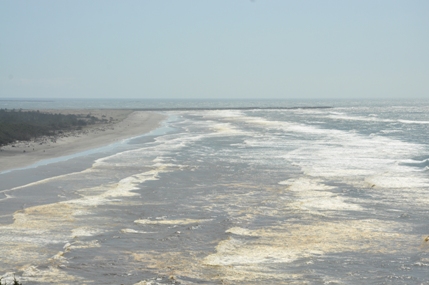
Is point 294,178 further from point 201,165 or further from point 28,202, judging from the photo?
point 28,202

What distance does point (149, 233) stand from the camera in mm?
A: 13969

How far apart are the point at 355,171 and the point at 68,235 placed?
1612 centimetres

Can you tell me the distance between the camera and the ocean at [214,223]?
10977 mm

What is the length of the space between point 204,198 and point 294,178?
6.01 metres

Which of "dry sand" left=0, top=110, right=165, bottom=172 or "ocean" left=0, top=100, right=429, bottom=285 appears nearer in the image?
"ocean" left=0, top=100, right=429, bottom=285

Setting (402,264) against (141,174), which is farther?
(141,174)

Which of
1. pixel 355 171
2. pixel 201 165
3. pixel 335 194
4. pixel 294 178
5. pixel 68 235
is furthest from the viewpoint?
pixel 201 165

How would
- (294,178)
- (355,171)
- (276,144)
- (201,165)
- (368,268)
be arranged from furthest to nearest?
(276,144) < (201,165) < (355,171) < (294,178) < (368,268)

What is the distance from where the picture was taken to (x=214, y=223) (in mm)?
15125

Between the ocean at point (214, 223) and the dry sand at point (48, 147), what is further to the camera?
the dry sand at point (48, 147)

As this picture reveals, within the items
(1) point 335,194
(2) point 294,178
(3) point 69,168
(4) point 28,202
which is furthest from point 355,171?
(4) point 28,202

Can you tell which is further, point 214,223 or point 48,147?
point 48,147

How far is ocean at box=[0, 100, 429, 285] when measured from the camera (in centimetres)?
1098

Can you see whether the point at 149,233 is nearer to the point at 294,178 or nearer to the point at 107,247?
the point at 107,247
